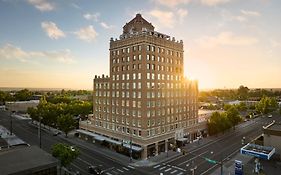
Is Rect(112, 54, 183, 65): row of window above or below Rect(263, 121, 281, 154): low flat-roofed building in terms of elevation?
above

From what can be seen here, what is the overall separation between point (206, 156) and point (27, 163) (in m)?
46.4

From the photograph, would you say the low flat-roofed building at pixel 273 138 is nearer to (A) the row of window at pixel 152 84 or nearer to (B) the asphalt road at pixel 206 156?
(B) the asphalt road at pixel 206 156

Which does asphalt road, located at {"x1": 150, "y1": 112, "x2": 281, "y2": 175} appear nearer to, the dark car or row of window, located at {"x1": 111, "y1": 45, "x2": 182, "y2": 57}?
the dark car

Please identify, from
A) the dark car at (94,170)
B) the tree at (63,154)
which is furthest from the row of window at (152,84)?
the tree at (63,154)

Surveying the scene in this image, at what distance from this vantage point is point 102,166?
189ft

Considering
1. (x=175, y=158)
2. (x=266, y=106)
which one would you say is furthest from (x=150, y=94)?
(x=266, y=106)

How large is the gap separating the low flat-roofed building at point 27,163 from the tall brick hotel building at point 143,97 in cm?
2428

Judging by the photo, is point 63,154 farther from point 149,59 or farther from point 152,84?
point 149,59

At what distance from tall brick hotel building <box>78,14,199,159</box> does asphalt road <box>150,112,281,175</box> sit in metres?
7.46

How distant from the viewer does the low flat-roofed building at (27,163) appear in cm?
4025

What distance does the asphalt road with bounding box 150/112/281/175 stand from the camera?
5531cm

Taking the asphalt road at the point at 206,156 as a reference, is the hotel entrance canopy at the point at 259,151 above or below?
above

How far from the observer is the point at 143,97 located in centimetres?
6775

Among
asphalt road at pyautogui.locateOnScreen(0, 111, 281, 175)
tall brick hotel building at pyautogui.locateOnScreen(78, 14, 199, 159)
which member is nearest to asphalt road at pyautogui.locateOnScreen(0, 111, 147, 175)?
asphalt road at pyautogui.locateOnScreen(0, 111, 281, 175)
